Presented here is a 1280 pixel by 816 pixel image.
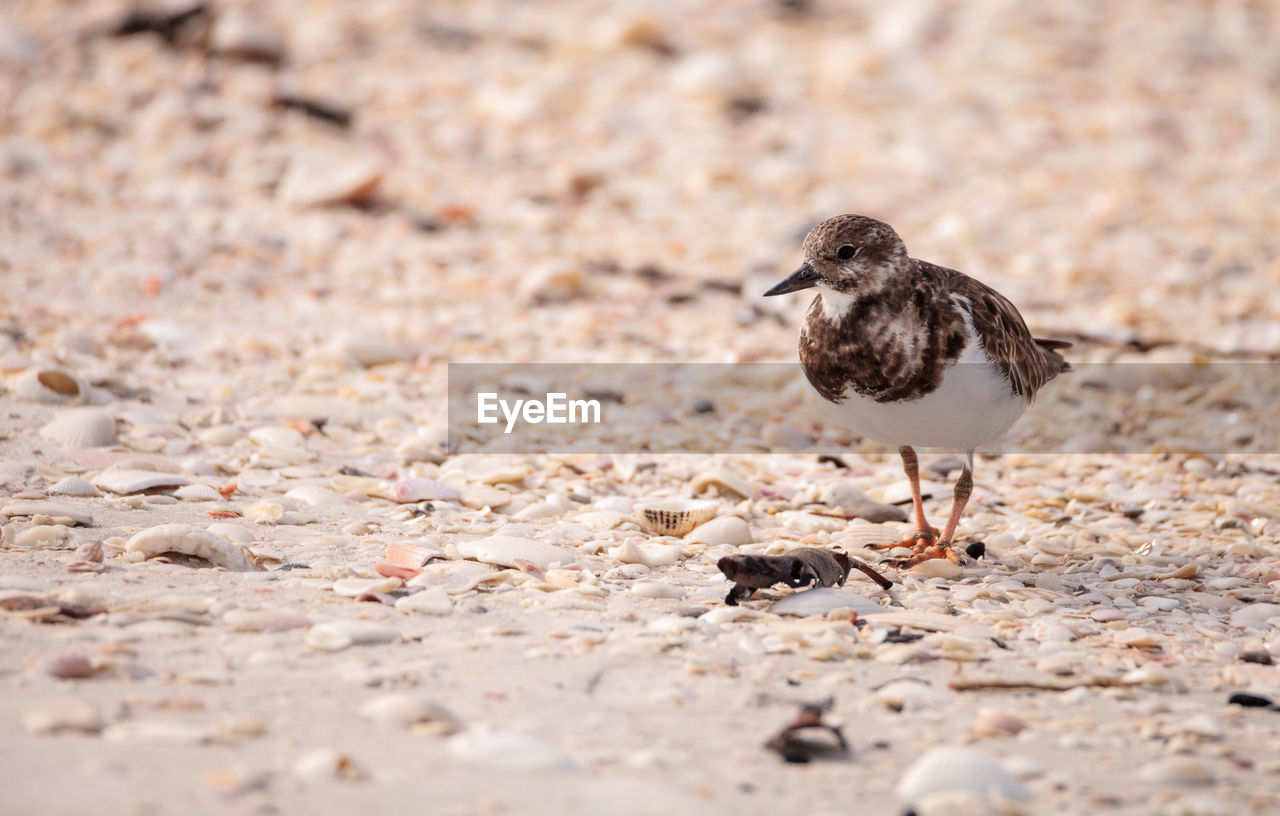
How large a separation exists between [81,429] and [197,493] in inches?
27.5

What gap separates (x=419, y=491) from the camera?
159 inches

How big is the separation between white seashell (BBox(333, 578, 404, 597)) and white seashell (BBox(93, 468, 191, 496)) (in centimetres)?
101

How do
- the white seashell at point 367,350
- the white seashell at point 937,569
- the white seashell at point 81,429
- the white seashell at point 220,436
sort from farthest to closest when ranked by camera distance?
the white seashell at point 367,350 → the white seashell at point 220,436 → the white seashell at point 81,429 → the white seashell at point 937,569

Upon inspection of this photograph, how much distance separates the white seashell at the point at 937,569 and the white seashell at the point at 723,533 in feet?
1.81

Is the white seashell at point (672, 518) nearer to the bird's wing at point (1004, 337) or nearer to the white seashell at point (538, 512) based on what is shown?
the white seashell at point (538, 512)

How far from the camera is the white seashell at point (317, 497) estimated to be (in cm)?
392

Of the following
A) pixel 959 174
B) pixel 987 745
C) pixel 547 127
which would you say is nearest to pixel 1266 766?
pixel 987 745

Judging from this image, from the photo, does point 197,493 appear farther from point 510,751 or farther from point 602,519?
point 510,751

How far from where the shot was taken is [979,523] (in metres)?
4.25

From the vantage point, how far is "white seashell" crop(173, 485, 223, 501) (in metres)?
3.80

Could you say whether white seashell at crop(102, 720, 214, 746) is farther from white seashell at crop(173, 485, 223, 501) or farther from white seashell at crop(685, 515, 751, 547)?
white seashell at crop(685, 515, 751, 547)

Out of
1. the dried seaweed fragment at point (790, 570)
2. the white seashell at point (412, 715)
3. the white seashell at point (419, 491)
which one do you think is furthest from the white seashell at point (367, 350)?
the white seashell at point (412, 715)

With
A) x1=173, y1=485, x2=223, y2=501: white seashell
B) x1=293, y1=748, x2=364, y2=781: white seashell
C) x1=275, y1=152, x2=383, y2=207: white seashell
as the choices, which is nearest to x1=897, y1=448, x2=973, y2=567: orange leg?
x1=293, y1=748, x2=364, y2=781: white seashell

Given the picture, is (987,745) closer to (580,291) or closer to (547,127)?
(580,291)
